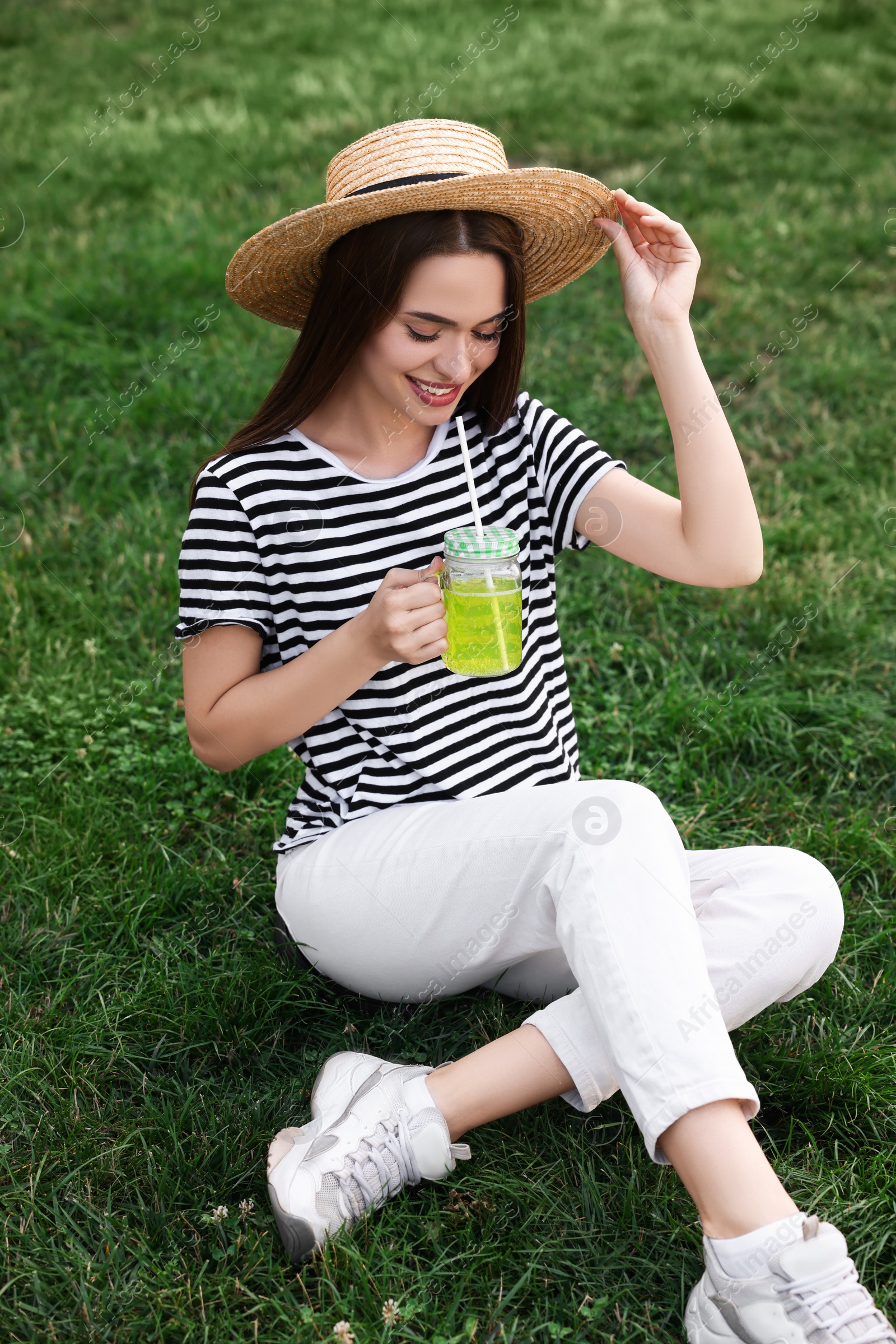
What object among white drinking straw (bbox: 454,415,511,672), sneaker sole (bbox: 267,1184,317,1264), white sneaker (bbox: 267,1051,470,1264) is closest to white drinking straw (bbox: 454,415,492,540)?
white drinking straw (bbox: 454,415,511,672)

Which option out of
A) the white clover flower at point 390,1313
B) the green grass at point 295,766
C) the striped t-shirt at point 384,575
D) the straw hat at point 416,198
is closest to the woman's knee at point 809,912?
the green grass at point 295,766

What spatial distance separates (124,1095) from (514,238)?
5.19 ft

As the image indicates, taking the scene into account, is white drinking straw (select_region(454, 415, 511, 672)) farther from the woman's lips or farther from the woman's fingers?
the woman's fingers

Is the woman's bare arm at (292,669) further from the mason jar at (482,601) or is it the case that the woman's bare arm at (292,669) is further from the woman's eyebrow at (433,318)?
the woman's eyebrow at (433,318)

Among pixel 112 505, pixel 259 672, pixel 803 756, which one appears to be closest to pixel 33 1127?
pixel 259 672

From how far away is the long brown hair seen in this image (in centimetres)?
175

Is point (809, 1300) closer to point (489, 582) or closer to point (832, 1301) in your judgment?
point (832, 1301)

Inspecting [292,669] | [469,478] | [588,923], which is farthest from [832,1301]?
[469,478]

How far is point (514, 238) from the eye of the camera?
6.19ft

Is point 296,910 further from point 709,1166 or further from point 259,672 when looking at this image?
point 709,1166

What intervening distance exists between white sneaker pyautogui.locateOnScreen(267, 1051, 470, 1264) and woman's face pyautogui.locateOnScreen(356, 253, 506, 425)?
3.58ft

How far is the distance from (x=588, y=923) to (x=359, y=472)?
2.75ft

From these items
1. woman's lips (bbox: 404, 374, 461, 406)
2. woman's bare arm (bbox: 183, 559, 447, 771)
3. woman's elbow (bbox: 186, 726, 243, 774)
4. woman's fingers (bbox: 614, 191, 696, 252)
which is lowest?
woman's elbow (bbox: 186, 726, 243, 774)

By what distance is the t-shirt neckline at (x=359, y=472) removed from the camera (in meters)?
1.94
